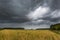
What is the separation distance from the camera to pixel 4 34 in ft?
173

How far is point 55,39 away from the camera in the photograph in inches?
1981

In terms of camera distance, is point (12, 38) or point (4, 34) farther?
point (4, 34)

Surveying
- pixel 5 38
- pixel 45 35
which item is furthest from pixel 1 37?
pixel 45 35

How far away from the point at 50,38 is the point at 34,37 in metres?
4.84

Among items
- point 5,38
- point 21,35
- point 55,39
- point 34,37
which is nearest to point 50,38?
point 55,39

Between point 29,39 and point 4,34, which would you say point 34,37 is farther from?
point 4,34

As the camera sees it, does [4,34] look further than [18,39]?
Yes

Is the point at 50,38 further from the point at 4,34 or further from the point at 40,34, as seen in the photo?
the point at 4,34

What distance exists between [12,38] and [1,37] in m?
3.86

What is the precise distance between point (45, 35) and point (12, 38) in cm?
1025

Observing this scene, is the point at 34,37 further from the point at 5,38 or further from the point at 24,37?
the point at 5,38

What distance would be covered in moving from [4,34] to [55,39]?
16018 mm

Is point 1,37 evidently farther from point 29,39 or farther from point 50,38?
point 50,38

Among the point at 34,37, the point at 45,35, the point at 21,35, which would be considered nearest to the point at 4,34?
the point at 21,35
